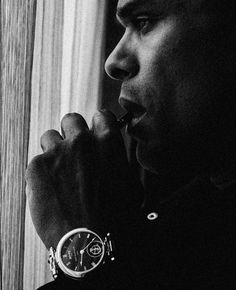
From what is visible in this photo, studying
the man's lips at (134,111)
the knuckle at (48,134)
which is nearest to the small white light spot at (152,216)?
the man's lips at (134,111)

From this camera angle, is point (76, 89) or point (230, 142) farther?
point (76, 89)

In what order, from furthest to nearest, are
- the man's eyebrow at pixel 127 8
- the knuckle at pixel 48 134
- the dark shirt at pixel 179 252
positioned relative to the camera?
the knuckle at pixel 48 134, the man's eyebrow at pixel 127 8, the dark shirt at pixel 179 252

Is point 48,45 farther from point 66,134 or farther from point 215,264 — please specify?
point 215,264

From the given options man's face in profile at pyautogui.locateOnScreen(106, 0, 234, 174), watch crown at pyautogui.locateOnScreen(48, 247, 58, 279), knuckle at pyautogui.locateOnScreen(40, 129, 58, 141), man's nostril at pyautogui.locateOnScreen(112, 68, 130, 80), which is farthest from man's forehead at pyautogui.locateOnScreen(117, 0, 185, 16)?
watch crown at pyautogui.locateOnScreen(48, 247, 58, 279)

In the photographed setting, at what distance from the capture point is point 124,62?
4.20ft

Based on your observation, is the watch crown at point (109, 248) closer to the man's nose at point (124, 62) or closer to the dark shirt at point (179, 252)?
the dark shirt at point (179, 252)

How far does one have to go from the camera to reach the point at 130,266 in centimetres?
117

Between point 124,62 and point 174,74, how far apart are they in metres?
0.14

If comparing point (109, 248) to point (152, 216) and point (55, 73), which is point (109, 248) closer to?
point (152, 216)

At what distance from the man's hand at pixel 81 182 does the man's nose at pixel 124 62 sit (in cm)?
13

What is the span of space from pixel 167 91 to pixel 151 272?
47cm

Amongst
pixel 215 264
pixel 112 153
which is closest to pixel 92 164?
pixel 112 153

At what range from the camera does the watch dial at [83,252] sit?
1.14 meters

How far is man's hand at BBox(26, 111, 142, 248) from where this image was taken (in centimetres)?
121
